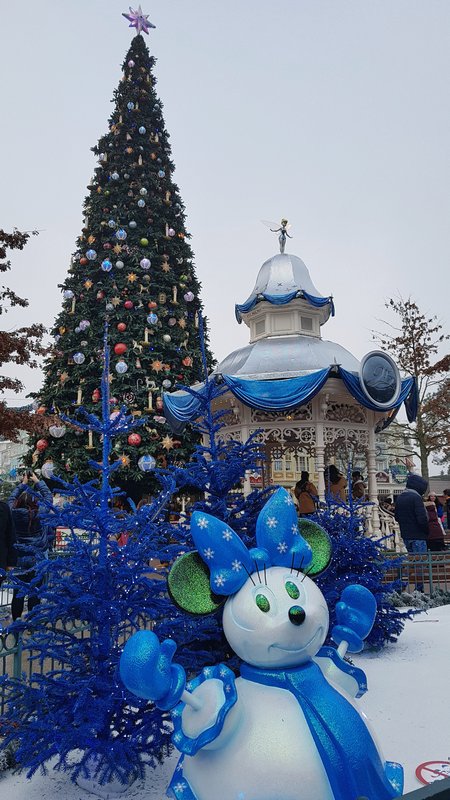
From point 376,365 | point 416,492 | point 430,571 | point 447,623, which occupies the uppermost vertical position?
point 376,365

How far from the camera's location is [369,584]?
5.47 meters

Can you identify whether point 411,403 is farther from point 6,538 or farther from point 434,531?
point 6,538

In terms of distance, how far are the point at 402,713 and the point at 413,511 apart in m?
4.80

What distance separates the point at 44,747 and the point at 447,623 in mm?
5423

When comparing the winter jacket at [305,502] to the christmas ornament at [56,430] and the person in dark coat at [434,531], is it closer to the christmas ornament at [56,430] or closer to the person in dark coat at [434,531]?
the person in dark coat at [434,531]

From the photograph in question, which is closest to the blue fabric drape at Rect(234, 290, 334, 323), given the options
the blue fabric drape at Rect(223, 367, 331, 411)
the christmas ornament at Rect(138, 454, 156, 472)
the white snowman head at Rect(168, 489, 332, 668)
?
the blue fabric drape at Rect(223, 367, 331, 411)

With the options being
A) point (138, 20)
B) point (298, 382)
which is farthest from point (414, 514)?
point (138, 20)

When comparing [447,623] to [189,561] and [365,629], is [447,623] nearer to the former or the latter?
[365,629]

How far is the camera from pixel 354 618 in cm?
266

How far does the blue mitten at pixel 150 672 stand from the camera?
6.58 feet

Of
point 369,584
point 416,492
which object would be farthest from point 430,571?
point 369,584

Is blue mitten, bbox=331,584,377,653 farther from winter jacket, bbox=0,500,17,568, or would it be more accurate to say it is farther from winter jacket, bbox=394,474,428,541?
winter jacket, bbox=394,474,428,541

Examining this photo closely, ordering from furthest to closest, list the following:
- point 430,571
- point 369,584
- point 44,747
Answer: point 430,571
point 369,584
point 44,747

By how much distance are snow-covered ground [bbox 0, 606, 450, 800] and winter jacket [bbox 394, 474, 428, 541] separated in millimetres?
2163
